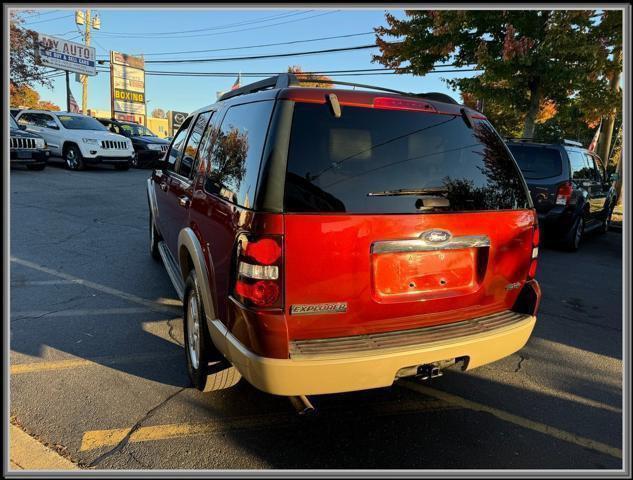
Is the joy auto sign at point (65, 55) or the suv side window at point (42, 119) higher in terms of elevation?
the joy auto sign at point (65, 55)

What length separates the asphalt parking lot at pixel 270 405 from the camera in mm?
2551

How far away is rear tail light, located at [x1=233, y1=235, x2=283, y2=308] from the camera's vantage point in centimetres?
222

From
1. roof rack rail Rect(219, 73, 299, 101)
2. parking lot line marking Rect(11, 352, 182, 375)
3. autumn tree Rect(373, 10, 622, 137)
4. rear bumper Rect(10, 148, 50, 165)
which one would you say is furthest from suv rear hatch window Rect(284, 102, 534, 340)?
rear bumper Rect(10, 148, 50, 165)

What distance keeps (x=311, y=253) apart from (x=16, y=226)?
748 centimetres


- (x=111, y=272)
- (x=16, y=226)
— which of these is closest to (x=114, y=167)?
(x=16, y=226)

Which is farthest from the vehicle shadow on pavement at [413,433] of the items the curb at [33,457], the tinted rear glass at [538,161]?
the tinted rear glass at [538,161]

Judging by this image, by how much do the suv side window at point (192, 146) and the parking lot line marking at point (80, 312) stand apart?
1454 millimetres

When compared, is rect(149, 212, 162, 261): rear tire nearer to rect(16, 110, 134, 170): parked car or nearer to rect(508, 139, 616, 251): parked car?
rect(508, 139, 616, 251): parked car

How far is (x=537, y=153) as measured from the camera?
299 inches

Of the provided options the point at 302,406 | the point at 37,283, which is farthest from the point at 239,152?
the point at 37,283

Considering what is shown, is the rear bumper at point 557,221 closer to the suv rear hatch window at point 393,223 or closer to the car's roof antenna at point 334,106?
the suv rear hatch window at point 393,223

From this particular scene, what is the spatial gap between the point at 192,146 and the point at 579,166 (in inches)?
274

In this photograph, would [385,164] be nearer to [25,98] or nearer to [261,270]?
[261,270]

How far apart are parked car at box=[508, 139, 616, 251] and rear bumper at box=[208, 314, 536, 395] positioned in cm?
578
